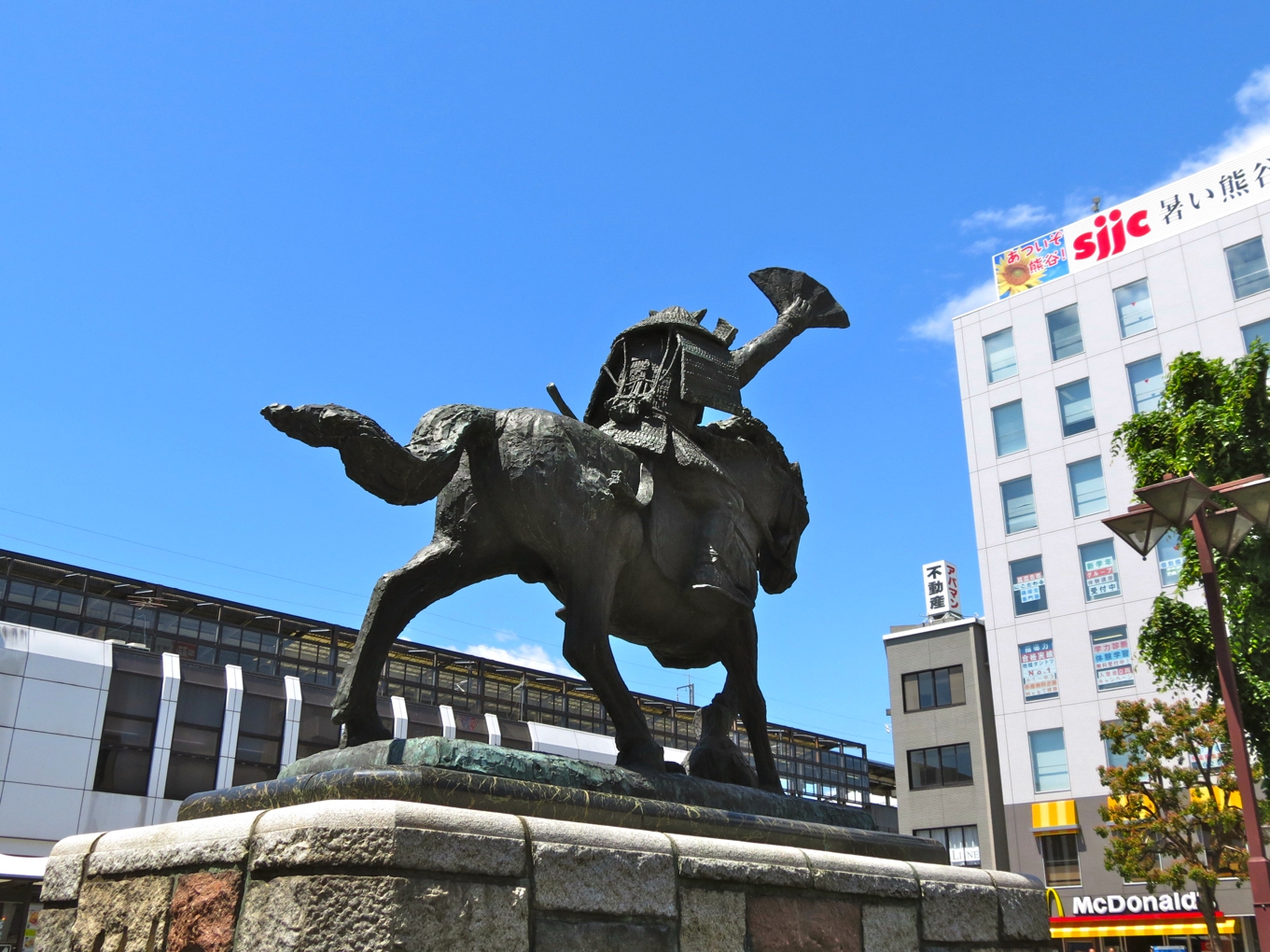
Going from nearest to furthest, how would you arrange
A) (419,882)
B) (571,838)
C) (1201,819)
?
1. (419,882)
2. (571,838)
3. (1201,819)

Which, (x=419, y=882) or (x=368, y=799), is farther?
(x=368, y=799)

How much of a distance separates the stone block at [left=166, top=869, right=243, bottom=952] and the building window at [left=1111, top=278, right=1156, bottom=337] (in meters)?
36.3

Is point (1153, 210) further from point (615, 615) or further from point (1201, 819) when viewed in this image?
point (615, 615)

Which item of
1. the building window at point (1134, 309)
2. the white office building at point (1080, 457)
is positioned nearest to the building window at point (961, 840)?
the white office building at point (1080, 457)

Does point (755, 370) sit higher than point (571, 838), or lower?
higher

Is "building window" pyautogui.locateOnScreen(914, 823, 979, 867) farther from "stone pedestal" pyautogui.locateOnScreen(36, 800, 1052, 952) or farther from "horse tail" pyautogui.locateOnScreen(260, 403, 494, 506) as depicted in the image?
"horse tail" pyautogui.locateOnScreen(260, 403, 494, 506)

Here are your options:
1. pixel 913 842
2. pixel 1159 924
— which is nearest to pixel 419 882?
pixel 913 842

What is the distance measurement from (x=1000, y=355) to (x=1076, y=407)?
149 inches

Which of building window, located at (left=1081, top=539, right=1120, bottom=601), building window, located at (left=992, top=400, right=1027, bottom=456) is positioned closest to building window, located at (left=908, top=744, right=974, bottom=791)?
building window, located at (left=1081, top=539, right=1120, bottom=601)

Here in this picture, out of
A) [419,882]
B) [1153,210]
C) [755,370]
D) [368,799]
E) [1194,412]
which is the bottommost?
[419,882]

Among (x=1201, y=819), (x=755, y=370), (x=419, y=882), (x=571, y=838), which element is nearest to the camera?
(x=419, y=882)

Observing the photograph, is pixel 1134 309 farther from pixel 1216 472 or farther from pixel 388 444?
pixel 388 444

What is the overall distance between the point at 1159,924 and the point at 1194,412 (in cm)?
2160

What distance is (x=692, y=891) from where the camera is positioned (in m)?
4.19
